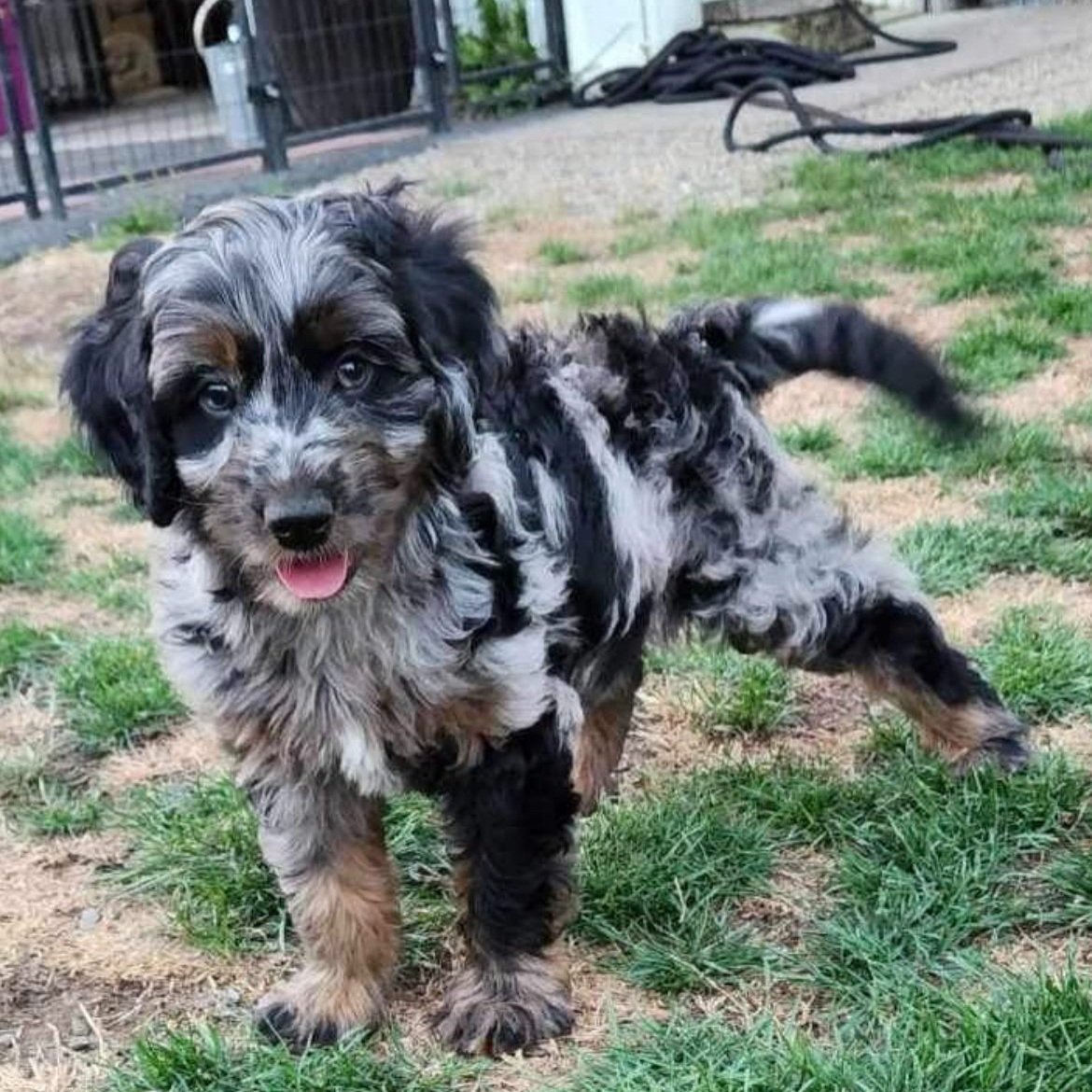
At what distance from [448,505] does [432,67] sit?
33.2 feet

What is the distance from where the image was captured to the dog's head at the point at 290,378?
259 cm

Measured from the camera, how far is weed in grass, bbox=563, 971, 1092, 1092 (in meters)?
Result: 2.62

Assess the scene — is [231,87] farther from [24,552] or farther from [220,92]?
[24,552]

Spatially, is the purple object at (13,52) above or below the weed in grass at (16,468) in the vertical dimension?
above

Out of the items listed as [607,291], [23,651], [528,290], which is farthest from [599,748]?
[528,290]

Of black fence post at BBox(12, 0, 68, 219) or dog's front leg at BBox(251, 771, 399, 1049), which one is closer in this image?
dog's front leg at BBox(251, 771, 399, 1049)

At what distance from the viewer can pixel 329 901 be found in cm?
298

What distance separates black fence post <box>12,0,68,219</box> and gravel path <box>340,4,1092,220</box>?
183 centimetres

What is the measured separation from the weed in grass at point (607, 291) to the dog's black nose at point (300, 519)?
4832 millimetres

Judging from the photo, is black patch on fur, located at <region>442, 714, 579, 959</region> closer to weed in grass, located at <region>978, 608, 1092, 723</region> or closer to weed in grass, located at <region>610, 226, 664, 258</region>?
weed in grass, located at <region>978, 608, 1092, 723</region>

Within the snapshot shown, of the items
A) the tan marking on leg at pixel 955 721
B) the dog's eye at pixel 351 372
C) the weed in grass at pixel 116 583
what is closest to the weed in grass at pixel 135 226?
the weed in grass at pixel 116 583

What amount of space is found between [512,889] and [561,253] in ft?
19.3

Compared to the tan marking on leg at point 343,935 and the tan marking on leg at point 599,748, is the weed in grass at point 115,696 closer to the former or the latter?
the tan marking on leg at point 599,748

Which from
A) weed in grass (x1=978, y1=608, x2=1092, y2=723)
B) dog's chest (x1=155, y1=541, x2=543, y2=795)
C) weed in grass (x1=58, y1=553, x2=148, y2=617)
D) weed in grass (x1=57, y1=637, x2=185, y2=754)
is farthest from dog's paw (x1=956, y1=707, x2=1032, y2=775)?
weed in grass (x1=58, y1=553, x2=148, y2=617)
